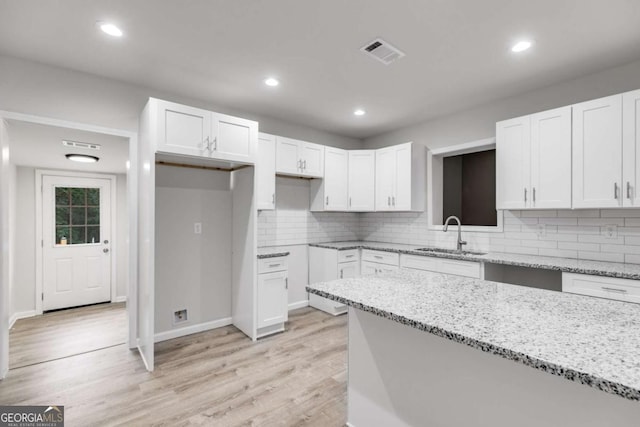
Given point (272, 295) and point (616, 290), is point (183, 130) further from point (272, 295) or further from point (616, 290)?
point (616, 290)

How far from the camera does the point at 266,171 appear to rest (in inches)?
143

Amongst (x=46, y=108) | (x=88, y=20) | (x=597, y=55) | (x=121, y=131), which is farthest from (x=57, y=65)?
(x=597, y=55)

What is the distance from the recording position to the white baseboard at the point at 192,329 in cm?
321

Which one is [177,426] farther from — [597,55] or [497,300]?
[597,55]

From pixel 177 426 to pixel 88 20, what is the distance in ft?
8.90

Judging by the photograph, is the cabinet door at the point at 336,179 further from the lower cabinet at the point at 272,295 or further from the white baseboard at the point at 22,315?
the white baseboard at the point at 22,315


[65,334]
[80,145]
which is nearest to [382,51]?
[80,145]

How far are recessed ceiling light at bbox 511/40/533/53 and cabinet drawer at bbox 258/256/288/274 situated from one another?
2.86m

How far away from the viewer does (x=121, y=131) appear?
294 centimetres

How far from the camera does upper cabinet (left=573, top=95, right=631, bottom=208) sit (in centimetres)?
244

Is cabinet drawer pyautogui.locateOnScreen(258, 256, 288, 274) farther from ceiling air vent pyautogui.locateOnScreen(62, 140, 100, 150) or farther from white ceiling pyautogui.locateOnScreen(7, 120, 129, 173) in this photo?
ceiling air vent pyautogui.locateOnScreen(62, 140, 100, 150)

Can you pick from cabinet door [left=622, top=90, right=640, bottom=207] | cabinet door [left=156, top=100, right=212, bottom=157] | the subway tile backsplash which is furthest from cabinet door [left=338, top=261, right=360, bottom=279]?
cabinet door [left=622, top=90, right=640, bottom=207]

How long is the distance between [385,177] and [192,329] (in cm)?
307

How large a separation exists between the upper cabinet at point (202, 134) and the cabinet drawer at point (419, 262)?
83.1 inches
